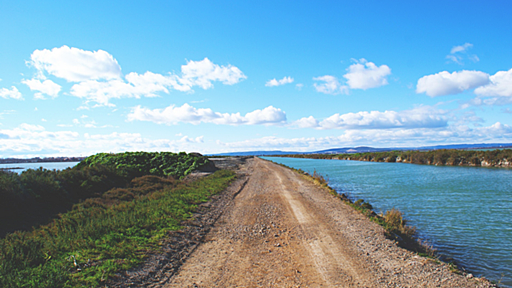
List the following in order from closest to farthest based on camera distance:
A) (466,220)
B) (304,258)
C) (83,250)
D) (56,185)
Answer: (83,250) → (304,258) → (466,220) → (56,185)

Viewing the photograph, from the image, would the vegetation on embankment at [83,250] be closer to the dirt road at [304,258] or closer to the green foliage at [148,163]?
the dirt road at [304,258]

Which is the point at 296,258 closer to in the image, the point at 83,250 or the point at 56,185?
the point at 83,250

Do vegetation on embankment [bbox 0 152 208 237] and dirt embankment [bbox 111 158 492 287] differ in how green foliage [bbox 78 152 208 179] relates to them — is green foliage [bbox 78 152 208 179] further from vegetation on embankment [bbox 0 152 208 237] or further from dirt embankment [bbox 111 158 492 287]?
dirt embankment [bbox 111 158 492 287]

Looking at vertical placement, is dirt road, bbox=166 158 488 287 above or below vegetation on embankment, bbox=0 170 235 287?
below

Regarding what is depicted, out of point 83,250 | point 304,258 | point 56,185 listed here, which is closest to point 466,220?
point 304,258

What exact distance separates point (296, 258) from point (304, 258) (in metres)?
0.22

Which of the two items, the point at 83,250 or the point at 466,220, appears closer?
the point at 83,250

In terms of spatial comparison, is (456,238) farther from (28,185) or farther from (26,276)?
(28,185)

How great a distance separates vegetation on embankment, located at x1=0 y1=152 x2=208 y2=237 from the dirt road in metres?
9.10

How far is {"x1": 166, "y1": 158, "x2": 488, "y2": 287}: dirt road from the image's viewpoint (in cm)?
A: 635

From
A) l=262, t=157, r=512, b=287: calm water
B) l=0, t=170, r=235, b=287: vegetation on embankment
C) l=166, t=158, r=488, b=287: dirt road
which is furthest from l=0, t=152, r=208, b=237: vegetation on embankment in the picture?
l=262, t=157, r=512, b=287: calm water

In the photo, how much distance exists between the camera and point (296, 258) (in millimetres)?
7676

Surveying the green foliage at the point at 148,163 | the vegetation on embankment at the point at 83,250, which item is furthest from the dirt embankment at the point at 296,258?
the green foliage at the point at 148,163

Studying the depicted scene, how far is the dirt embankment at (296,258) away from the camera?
6336 millimetres
